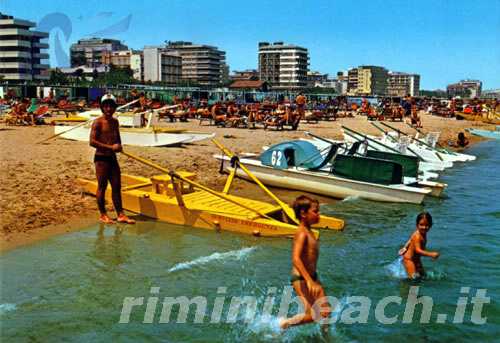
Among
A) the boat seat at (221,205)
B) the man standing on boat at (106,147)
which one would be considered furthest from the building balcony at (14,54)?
the man standing on boat at (106,147)

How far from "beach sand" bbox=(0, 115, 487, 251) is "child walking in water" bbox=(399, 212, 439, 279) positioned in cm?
566

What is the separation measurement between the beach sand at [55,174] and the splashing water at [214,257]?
9.20 ft

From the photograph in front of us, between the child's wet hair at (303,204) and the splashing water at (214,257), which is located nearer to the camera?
the child's wet hair at (303,204)

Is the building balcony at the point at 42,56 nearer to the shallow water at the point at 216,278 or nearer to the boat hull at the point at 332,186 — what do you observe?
the boat hull at the point at 332,186

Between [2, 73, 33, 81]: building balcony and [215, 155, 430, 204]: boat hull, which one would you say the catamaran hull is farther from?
[2, 73, 33, 81]: building balcony

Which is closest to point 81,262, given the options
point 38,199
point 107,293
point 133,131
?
point 107,293

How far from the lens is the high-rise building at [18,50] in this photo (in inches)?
4417

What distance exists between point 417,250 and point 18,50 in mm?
121211

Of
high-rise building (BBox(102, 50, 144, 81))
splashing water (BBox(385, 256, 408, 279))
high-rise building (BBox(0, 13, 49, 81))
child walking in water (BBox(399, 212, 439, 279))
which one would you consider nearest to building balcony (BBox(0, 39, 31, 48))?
high-rise building (BBox(0, 13, 49, 81))

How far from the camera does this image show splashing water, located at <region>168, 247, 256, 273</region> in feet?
25.3

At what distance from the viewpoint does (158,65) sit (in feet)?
557

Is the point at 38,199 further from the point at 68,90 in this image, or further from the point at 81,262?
the point at 68,90

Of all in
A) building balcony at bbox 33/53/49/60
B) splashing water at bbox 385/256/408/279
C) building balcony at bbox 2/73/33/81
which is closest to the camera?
splashing water at bbox 385/256/408/279

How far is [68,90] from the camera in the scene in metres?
55.5
